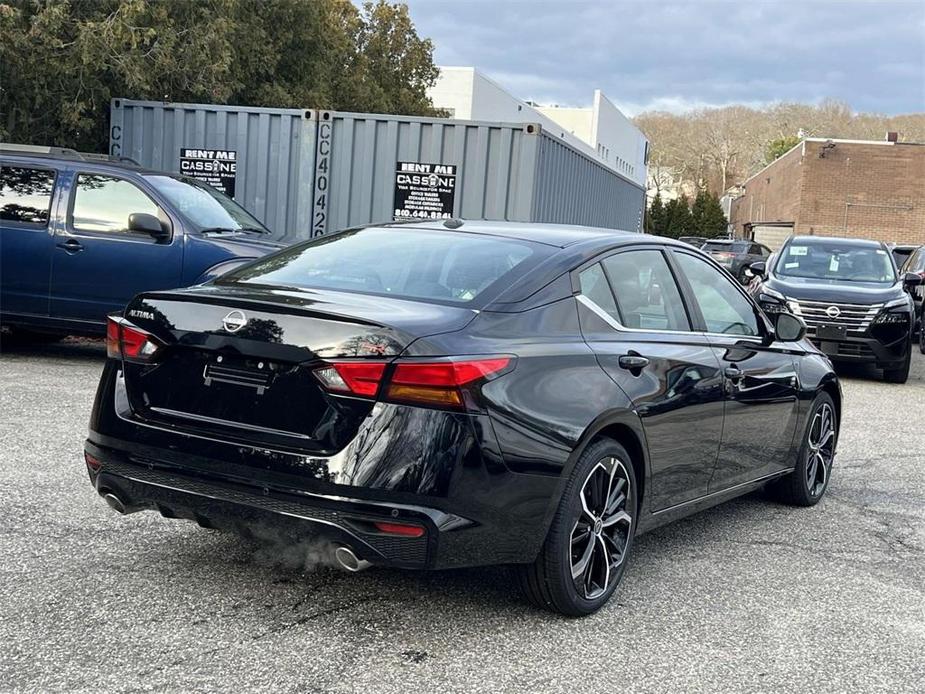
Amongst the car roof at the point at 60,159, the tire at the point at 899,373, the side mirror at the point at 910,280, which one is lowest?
the tire at the point at 899,373

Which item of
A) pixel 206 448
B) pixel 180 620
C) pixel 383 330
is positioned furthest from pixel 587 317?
pixel 180 620

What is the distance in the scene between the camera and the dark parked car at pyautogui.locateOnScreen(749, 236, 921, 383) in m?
13.1

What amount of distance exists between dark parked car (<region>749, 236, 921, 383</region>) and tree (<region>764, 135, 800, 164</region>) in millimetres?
92253

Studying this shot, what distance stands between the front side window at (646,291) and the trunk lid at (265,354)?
0.99 metres

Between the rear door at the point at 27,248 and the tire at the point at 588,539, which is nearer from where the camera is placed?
the tire at the point at 588,539

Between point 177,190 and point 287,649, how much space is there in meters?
7.53

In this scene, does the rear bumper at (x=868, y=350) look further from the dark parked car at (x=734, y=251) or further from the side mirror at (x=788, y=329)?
the dark parked car at (x=734, y=251)

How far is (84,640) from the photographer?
377cm

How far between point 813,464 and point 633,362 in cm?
254

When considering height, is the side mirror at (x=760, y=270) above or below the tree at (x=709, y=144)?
below

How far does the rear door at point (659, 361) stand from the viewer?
452cm

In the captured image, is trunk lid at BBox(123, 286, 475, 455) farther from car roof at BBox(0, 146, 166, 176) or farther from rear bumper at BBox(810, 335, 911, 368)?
rear bumper at BBox(810, 335, 911, 368)

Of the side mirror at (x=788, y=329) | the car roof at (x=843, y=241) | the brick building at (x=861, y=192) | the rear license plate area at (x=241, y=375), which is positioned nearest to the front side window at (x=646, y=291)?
the side mirror at (x=788, y=329)

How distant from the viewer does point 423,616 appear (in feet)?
13.8
